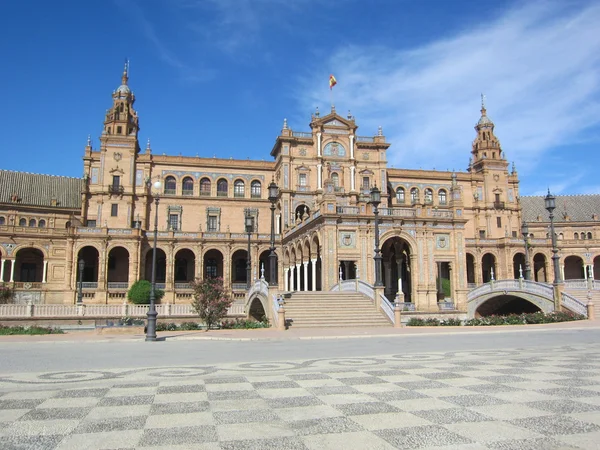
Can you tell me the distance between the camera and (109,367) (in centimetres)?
1088

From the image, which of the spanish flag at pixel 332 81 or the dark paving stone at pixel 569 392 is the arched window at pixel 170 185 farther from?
the dark paving stone at pixel 569 392

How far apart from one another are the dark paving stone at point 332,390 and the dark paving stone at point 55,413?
125 inches

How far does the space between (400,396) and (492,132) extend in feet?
219

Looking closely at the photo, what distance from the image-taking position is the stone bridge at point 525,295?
95.7 feet

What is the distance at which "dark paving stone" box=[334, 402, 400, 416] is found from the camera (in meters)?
6.26

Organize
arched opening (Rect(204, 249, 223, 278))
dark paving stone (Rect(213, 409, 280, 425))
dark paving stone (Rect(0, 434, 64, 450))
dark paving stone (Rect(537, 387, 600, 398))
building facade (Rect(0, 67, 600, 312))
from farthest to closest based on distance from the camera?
1. arched opening (Rect(204, 249, 223, 278))
2. building facade (Rect(0, 67, 600, 312))
3. dark paving stone (Rect(537, 387, 600, 398))
4. dark paving stone (Rect(213, 409, 280, 425))
5. dark paving stone (Rect(0, 434, 64, 450))

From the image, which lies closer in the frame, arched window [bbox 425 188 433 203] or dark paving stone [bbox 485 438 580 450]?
dark paving stone [bbox 485 438 580 450]

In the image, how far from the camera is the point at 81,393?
761 cm

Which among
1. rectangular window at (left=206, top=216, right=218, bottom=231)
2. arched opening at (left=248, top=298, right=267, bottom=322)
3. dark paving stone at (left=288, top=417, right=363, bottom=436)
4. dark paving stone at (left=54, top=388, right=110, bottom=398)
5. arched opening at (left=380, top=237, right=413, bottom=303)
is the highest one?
Answer: rectangular window at (left=206, top=216, right=218, bottom=231)

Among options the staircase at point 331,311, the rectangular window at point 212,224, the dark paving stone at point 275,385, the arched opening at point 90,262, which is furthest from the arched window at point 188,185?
the dark paving stone at point 275,385

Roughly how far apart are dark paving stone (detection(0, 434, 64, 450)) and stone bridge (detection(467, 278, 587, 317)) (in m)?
29.2

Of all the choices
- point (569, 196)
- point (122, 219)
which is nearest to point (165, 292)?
point (122, 219)

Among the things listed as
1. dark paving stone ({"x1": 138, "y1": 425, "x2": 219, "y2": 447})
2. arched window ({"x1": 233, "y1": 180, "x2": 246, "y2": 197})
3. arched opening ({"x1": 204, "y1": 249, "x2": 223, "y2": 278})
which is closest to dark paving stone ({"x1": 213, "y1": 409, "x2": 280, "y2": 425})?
dark paving stone ({"x1": 138, "y1": 425, "x2": 219, "y2": 447})

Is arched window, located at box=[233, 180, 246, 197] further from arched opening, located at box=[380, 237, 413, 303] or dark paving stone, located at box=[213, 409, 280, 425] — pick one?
dark paving stone, located at box=[213, 409, 280, 425]
